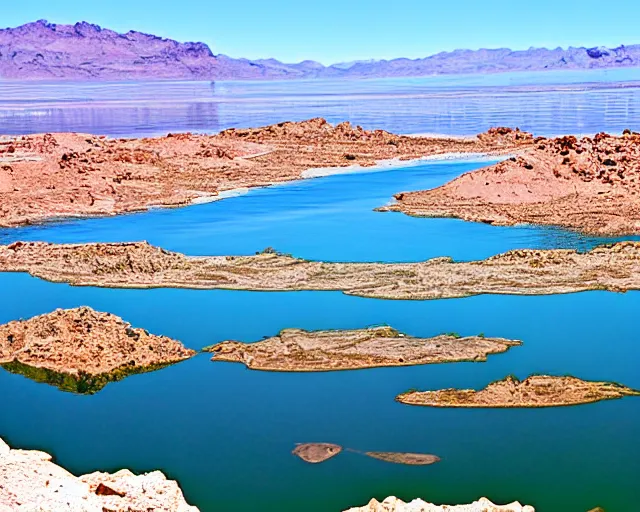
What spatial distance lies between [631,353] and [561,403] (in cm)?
192

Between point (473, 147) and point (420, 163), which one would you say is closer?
point (420, 163)

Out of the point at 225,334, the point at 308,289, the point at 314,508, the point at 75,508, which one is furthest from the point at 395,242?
the point at 75,508

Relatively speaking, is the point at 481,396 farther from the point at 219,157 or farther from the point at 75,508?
the point at 219,157

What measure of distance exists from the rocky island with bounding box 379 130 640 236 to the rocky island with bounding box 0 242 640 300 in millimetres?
3520

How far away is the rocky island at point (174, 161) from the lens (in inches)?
830

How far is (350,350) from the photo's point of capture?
34.3 feet

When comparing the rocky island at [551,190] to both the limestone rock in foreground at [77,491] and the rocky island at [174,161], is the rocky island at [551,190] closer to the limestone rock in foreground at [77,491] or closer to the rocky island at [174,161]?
the rocky island at [174,161]

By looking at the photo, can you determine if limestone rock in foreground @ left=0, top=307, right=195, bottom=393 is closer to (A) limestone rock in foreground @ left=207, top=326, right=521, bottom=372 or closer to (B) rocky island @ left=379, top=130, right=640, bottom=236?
(A) limestone rock in foreground @ left=207, top=326, right=521, bottom=372

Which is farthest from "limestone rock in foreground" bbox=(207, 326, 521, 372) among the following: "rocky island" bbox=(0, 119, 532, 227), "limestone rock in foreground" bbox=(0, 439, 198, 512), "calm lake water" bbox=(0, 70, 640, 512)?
"rocky island" bbox=(0, 119, 532, 227)

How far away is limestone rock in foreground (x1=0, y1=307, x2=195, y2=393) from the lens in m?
9.95

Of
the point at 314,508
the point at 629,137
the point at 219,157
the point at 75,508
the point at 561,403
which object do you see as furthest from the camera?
the point at 219,157

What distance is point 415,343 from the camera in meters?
10.6

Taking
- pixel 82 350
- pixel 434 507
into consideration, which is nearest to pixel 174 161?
pixel 82 350

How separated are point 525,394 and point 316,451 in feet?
7.91
